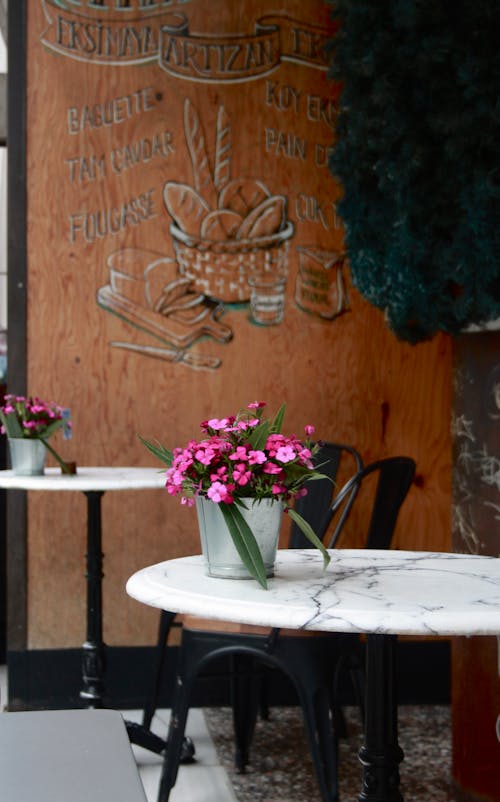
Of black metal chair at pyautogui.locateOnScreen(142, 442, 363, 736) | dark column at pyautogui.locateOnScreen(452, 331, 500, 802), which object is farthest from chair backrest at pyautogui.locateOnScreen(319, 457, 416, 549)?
black metal chair at pyautogui.locateOnScreen(142, 442, 363, 736)

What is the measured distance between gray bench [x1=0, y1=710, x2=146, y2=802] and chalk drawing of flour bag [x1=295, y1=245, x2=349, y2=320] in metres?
2.76

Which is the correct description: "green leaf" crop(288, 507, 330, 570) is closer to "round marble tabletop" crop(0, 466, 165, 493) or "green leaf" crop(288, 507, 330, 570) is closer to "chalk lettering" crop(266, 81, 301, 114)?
"round marble tabletop" crop(0, 466, 165, 493)

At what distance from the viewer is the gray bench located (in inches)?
37.0

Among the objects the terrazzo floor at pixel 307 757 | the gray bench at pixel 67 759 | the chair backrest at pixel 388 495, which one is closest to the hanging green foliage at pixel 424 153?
the chair backrest at pixel 388 495

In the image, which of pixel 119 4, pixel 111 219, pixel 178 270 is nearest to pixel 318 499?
pixel 178 270

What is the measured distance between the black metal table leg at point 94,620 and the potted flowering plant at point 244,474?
1.67 meters

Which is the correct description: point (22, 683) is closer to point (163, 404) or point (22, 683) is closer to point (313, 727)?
point (163, 404)

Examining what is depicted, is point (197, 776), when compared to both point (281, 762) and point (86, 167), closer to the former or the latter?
point (281, 762)

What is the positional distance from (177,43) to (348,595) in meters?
2.83

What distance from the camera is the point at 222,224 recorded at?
3797 mm

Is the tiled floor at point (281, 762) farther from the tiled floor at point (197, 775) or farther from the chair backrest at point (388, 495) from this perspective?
the chair backrest at point (388, 495)

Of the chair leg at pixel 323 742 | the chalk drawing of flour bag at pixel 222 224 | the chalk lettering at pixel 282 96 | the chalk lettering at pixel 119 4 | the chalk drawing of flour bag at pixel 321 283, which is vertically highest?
the chalk lettering at pixel 119 4

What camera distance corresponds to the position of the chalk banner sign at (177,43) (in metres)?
3.73

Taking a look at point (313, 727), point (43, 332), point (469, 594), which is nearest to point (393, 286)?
point (313, 727)
